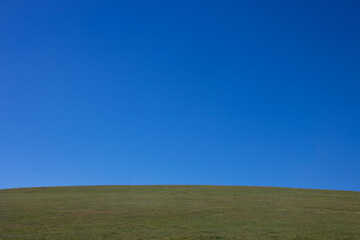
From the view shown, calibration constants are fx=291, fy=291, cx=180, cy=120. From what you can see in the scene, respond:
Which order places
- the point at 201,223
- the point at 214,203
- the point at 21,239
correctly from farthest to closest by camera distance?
the point at 214,203
the point at 201,223
the point at 21,239

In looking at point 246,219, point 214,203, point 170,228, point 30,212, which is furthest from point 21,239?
point 214,203

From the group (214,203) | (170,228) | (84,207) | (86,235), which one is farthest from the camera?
(214,203)

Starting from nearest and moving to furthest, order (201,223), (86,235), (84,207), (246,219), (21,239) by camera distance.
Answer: (21,239), (86,235), (201,223), (246,219), (84,207)

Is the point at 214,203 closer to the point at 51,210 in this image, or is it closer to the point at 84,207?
the point at 84,207

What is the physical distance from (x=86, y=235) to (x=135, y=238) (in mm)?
2520

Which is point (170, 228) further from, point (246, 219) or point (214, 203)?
point (214, 203)

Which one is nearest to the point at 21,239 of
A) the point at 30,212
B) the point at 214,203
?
the point at 30,212

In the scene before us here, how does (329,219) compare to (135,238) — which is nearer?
(135,238)

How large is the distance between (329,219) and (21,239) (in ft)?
56.5

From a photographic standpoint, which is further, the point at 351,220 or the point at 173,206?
the point at 173,206

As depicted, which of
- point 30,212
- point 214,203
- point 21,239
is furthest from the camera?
point 214,203

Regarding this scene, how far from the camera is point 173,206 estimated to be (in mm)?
22984

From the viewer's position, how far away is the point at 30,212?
20141mm

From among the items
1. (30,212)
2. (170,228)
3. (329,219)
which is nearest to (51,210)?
(30,212)
